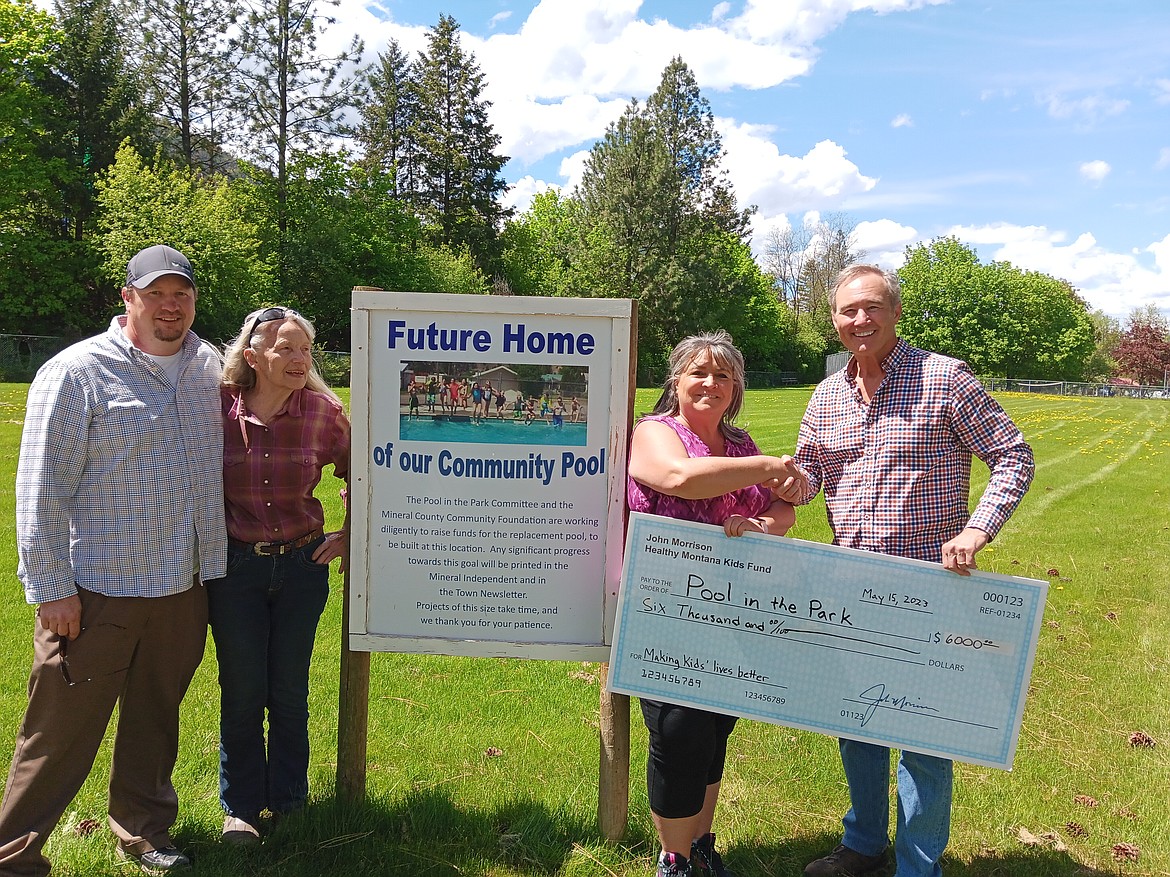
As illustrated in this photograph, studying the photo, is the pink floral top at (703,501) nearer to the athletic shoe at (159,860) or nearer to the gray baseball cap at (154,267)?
the gray baseball cap at (154,267)

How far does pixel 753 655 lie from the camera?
3299 millimetres

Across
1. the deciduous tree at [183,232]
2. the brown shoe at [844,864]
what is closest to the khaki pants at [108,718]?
the brown shoe at [844,864]

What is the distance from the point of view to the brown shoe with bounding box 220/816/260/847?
137 inches

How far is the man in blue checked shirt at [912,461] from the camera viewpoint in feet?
10.2

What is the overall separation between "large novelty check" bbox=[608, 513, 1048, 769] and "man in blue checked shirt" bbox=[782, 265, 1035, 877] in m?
0.16

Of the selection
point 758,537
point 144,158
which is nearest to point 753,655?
point 758,537

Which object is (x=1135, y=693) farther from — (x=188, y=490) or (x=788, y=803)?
(x=188, y=490)

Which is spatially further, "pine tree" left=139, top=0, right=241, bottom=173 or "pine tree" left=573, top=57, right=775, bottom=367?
"pine tree" left=573, top=57, right=775, bottom=367

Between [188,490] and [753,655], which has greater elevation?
[188,490]

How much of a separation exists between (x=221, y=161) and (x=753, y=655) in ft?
152

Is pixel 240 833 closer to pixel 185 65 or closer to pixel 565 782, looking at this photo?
pixel 565 782

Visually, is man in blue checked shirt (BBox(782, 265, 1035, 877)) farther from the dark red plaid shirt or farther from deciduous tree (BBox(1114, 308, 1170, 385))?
deciduous tree (BBox(1114, 308, 1170, 385))

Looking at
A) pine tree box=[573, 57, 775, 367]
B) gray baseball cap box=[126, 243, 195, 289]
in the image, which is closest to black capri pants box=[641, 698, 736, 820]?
gray baseball cap box=[126, 243, 195, 289]

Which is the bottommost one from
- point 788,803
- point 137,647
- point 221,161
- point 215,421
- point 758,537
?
point 788,803
